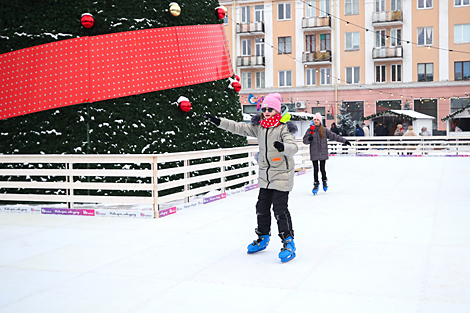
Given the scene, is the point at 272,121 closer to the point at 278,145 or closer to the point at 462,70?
the point at 278,145

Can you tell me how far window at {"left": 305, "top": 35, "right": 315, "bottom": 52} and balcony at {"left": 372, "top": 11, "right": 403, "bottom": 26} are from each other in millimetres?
4530

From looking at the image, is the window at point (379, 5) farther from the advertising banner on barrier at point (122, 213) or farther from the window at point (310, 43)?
the advertising banner on barrier at point (122, 213)

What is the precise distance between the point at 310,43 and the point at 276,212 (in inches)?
1371

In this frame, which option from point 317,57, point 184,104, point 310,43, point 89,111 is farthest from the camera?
point 310,43

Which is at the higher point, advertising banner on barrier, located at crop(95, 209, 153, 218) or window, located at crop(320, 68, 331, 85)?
window, located at crop(320, 68, 331, 85)

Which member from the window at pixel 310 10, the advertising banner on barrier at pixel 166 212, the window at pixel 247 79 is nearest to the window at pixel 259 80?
the window at pixel 247 79

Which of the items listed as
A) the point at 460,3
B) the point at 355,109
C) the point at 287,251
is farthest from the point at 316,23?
the point at 287,251

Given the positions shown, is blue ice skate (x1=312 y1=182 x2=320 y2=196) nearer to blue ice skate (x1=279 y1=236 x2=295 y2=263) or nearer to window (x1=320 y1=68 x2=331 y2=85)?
blue ice skate (x1=279 y1=236 x2=295 y2=263)

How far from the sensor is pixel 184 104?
9.72 metres

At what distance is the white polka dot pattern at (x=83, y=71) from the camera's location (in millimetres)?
9273

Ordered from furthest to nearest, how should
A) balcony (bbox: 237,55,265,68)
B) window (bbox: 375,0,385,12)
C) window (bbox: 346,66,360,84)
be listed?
balcony (bbox: 237,55,265,68) → window (bbox: 346,66,360,84) → window (bbox: 375,0,385,12)

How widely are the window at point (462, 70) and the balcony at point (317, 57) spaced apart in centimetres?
837

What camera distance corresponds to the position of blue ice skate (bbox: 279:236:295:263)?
5203 mm

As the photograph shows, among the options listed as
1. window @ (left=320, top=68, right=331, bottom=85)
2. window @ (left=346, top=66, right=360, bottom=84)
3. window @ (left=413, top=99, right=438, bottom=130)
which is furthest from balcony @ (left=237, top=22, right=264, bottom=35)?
window @ (left=413, top=99, right=438, bottom=130)
